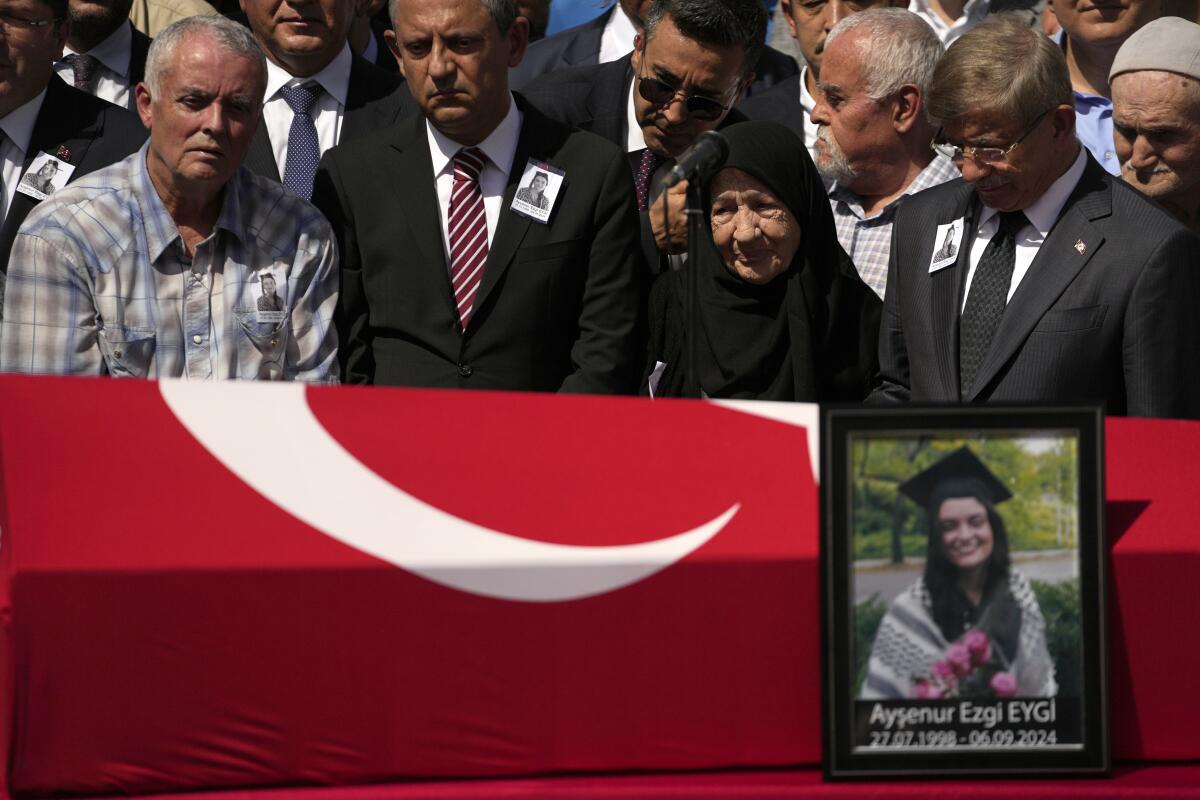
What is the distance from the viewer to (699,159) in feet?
10.6

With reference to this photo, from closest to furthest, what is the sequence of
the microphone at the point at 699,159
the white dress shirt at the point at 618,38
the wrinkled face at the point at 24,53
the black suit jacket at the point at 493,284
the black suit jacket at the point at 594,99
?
the microphone at the point at 699,159
the black suit jacket at the point at 493,284
the wrinkled face at the point at 24,53
the black suit jacket at the point at 594,99
the white dress shirt at the point at 618,38

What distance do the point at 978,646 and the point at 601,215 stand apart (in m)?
1.94

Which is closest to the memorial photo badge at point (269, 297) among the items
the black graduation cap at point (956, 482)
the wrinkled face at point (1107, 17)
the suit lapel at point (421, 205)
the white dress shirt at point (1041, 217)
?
the suit lapel at point (421, 205)

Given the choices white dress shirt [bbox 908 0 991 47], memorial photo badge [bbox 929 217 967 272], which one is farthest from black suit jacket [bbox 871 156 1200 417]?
white dress shirt [bbox 908 0 991 47]

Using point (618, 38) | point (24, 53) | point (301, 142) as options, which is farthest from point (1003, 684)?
point (618, 38)

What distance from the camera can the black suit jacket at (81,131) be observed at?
4492mm

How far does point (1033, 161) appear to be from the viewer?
3.61 meters

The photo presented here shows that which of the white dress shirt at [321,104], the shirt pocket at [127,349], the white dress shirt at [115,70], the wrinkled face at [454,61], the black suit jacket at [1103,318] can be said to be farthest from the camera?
the white dress shirt at [115,70]

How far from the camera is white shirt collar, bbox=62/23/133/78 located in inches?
209

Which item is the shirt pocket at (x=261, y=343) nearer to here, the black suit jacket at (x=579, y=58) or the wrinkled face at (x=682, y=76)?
the wrinkled face at (x=682, y=76)

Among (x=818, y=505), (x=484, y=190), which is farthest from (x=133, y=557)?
(x=484, y=190)

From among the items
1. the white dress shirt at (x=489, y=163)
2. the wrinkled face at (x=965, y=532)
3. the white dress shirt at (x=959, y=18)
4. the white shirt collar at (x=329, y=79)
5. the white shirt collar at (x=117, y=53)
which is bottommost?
the wrinkled face at (x=965, y=532)

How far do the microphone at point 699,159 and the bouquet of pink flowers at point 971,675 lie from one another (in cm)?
110

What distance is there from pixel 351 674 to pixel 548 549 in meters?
0.36
